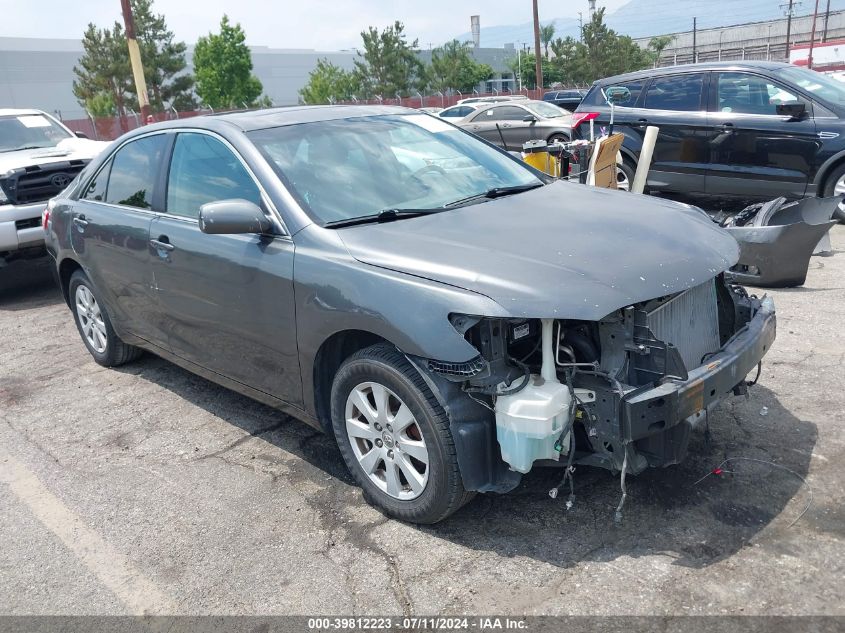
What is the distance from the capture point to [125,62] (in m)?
46.5

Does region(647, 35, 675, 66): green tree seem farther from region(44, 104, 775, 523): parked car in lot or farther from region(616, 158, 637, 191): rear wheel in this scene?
region(44, 104, 775, 523): parked car in lot

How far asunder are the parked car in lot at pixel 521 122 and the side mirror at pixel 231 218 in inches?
473

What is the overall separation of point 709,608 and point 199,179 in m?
3.24

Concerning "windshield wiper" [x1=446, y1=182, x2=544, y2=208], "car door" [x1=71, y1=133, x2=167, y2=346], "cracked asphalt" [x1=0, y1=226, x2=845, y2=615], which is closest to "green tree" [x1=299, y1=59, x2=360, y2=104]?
"car door" [x1=71, y1=133, x2=167, y2=346]

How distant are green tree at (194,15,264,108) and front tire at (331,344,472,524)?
4950 cm

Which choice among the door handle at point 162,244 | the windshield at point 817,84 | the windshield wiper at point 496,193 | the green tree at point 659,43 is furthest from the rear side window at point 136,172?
the green tree at point 659,43

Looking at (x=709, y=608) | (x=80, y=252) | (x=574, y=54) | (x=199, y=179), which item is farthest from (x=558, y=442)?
(x=574, y=54)

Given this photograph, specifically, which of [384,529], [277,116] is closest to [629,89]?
[277,116]

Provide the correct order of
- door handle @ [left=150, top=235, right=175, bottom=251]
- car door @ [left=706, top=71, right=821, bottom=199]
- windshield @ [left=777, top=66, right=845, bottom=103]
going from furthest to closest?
1. windshield @ [left=777, top=66, right=845, bottom=103]
2. car door @ [left=706, top=71, right=821, bottom=199]
3. door handle @ [left=150, top=235, right=175, bottom=251]

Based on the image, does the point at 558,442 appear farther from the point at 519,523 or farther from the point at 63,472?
the point at 63,472

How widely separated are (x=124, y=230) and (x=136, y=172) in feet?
1.30

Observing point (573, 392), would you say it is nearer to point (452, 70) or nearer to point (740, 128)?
point (740, 128)

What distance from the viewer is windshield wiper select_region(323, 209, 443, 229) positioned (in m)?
3.52

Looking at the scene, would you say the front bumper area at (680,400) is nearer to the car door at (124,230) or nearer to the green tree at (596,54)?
the car door at (124,230)
